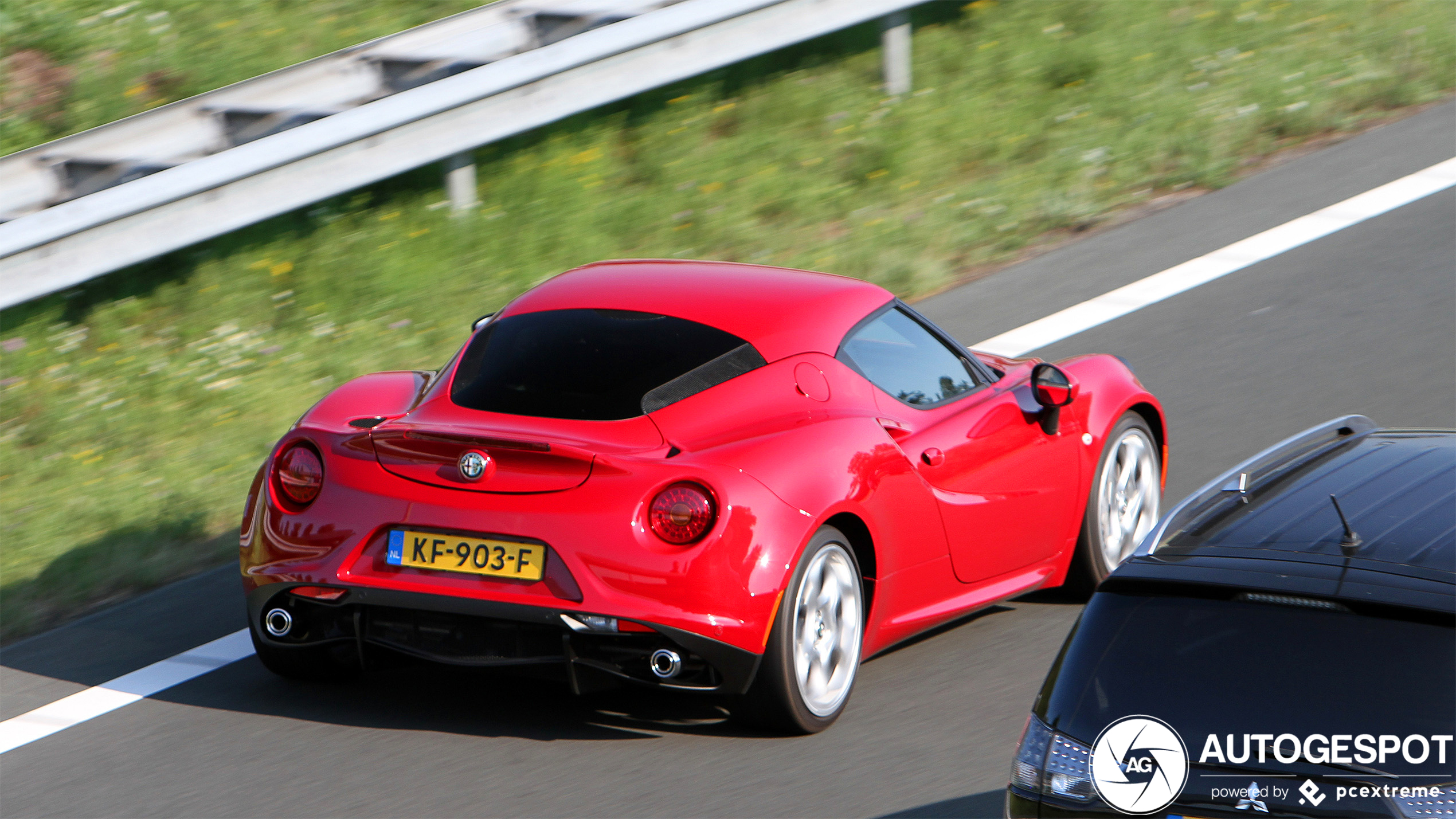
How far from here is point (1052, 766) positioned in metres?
3.21

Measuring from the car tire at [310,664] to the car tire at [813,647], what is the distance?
4.56 feet

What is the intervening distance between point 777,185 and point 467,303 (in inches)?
97.6

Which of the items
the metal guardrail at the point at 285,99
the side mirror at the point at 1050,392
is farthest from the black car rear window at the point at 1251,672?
the metal guardrail at the point at 285,99

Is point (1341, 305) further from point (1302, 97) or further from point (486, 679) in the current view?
point (486, 679)

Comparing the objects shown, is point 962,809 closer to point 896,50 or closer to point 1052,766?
point 1052,766

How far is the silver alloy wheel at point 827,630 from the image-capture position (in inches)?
207

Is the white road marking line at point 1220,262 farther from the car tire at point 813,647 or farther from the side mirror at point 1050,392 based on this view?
the car tire at point 813,647

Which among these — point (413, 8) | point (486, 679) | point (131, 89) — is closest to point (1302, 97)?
point (413, 8)

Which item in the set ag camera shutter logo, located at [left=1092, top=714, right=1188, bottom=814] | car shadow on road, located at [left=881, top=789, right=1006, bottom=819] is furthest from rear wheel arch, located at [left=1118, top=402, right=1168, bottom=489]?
ag camera shutter logo, located at [left=1092, top=714, right=1188, bottom=814]

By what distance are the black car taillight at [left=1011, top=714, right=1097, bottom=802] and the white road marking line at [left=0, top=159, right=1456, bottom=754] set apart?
361 centimetres

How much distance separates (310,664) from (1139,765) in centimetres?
343

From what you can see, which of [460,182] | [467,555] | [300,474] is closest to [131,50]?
[460,182]

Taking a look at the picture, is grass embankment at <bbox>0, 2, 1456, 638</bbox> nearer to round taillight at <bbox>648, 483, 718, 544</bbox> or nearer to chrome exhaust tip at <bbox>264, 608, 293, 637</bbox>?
chrome exhaust tip at <bbox>264, 608, 293, 637</bbox>

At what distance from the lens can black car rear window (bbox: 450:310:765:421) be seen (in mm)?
5355
